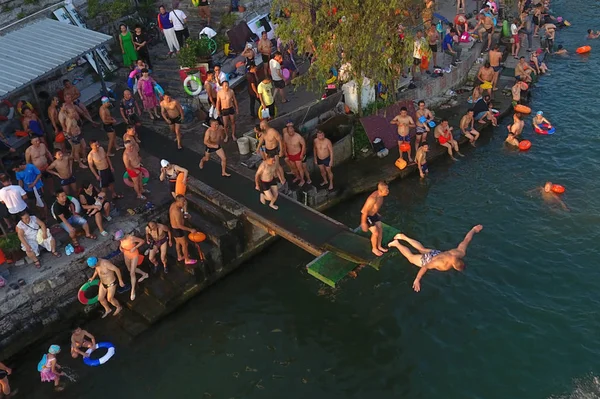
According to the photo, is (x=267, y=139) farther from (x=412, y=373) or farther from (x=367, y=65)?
(x=412, y=373)

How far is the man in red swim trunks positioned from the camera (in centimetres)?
1587

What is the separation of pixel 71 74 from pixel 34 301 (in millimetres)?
10367

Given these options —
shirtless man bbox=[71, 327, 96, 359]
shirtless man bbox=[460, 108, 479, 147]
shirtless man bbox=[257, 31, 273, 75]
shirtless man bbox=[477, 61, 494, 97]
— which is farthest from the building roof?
shirtless man bbox=[477, 61, 494, 97]

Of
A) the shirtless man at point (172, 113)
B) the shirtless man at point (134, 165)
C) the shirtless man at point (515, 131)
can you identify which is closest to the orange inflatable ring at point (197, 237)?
the shirtless man at point (134, 165)

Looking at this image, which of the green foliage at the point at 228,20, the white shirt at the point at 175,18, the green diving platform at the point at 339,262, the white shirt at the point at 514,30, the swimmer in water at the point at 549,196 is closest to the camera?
the green diving platform at the point at 339,262

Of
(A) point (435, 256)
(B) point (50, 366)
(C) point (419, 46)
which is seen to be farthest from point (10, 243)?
(C) point (419, 46)

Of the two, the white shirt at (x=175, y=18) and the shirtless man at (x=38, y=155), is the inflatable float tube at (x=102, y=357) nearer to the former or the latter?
the shirtless man at (x=38, y=155)

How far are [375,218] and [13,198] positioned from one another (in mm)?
8839

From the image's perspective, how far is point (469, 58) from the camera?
2362 cm

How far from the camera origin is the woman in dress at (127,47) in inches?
826

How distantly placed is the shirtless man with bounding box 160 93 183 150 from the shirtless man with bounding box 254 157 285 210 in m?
4.02

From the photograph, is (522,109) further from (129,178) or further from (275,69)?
(129,178)

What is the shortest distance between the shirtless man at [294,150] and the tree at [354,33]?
3.27 meters

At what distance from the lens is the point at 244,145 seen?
57.4ft
